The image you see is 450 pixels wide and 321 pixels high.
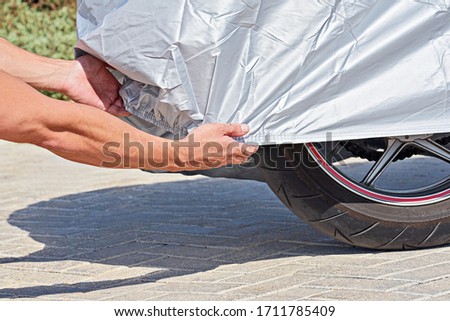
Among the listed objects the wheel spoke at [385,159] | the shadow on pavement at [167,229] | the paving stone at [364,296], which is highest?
the wheel spoke at [385,159]

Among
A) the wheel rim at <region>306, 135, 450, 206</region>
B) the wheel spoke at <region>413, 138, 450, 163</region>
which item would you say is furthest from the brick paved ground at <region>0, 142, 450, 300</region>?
the wheel spoke at <region>413, 138, 450, 163</region>

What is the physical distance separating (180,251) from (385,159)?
0.89 meters

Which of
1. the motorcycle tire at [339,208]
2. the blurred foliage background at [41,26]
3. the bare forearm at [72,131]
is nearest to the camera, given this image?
the bare forearm at [72,131]

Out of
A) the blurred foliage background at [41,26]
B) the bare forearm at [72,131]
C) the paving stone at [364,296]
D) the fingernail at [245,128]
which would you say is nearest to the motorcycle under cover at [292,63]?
the fingernail at [245,128]

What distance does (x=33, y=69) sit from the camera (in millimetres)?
3420

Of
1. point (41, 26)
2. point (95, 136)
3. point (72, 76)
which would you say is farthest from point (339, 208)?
point (41, 26)

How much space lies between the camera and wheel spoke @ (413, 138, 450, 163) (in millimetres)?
3301

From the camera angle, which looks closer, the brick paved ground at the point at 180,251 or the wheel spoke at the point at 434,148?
the brick paved ground at the point at 180,251

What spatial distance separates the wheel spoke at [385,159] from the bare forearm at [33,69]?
3.95 feet

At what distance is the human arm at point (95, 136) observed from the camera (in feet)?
8.84

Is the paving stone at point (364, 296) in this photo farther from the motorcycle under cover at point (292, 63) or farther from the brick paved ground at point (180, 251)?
the motorcycle under cover at point (292, 63)

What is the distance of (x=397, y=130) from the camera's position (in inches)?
119

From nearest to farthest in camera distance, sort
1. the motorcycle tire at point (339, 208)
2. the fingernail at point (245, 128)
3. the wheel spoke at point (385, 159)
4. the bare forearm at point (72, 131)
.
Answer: the bare forearm at point (72, 131), the fingernail at point (245, 128), the motorcycle tire at point (339, 208), the wheel spoke at point (385, 159)

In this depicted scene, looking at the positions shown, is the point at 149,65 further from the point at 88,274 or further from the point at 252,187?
the point at 252,187
